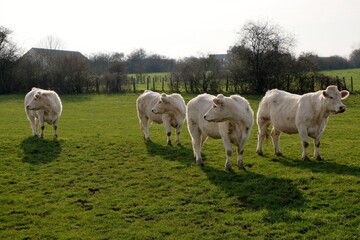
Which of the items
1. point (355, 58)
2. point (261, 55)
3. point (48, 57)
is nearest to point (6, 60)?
point (48, 57)

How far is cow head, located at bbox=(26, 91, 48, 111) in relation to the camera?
17078 mm

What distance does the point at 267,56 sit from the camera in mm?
43406

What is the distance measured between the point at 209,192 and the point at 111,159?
5.21 metres

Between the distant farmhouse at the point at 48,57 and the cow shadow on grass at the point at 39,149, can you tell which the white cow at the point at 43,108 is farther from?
the distant farmhouse at the point at 48,57

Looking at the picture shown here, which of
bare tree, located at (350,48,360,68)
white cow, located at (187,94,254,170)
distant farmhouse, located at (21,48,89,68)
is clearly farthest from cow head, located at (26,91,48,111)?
bare tree, located at (350,48,360,68)

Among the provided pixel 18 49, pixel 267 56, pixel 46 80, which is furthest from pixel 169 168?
pixel 18 49

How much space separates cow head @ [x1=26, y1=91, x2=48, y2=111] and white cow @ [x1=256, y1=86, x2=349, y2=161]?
31.3ft

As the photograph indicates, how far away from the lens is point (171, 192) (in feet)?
32.1

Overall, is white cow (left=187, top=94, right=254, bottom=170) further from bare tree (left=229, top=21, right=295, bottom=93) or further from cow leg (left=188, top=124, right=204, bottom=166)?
bare tree (left=229, top=21, right=295, bottom=93)

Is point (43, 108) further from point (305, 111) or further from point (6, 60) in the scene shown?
point (6, 60)

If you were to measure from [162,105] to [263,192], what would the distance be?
22.9 ft

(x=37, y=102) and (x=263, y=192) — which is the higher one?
(x=37, y=102)

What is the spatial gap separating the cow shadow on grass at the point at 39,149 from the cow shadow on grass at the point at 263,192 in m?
6.08

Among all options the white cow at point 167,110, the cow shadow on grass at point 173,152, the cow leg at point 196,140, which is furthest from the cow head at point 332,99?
the white cow at point 167,110
